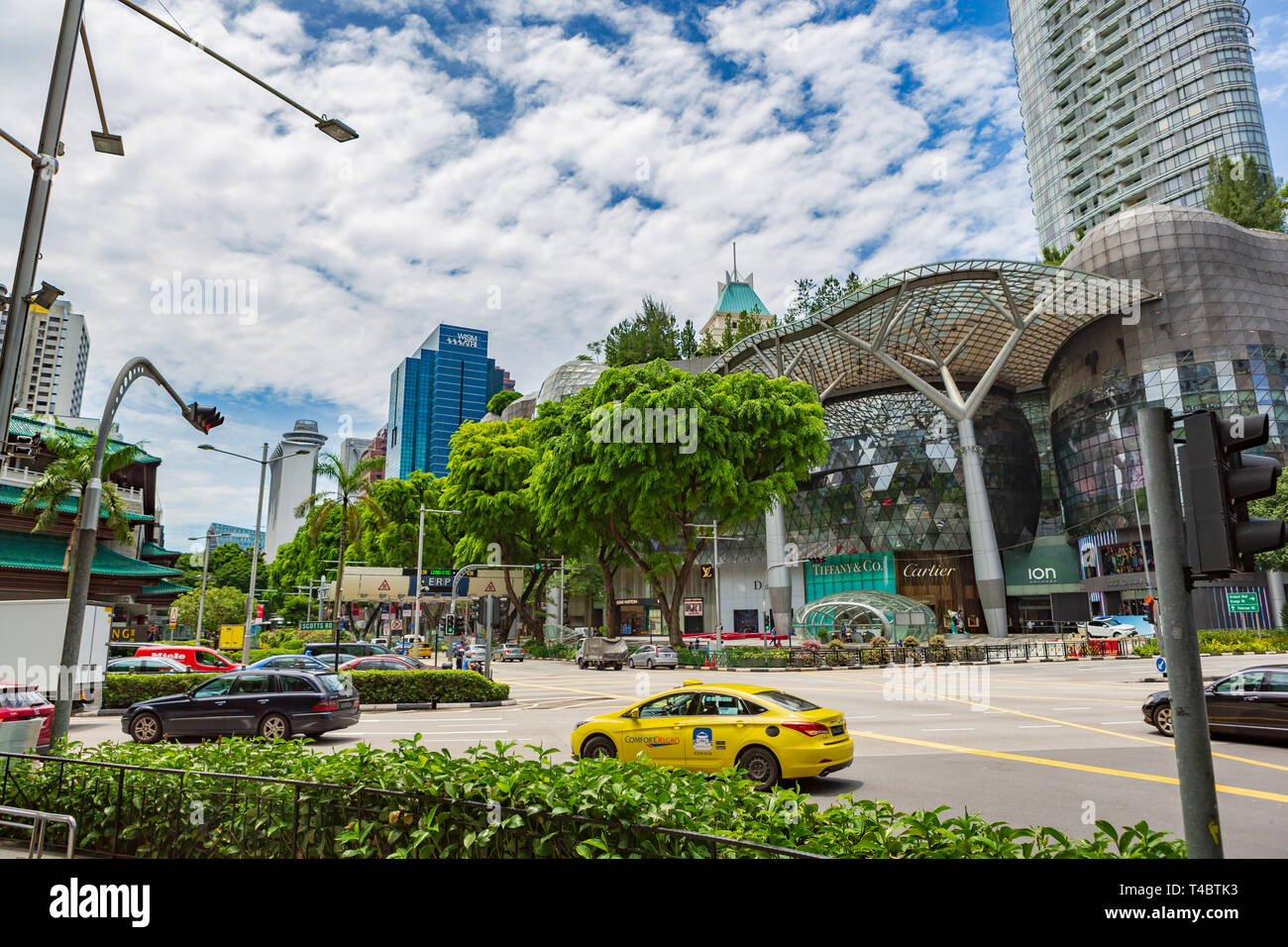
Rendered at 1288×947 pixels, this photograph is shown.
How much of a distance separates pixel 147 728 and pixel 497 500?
38369 mm

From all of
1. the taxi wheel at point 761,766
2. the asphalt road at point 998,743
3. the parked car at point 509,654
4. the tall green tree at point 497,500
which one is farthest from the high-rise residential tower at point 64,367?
the taxi wheel at point 761,766

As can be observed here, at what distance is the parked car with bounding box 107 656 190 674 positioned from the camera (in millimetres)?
24094

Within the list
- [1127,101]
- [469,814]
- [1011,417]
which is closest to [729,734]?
[469,814]

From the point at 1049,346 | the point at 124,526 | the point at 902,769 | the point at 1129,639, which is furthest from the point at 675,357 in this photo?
the point at 902,769

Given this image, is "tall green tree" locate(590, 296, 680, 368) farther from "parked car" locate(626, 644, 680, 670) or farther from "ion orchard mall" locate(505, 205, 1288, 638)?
"parked car" locate(626, 644, 680, 670)

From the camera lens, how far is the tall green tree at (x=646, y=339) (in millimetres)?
87562

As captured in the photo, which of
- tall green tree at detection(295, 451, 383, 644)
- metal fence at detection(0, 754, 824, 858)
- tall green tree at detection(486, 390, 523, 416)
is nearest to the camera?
metal fence at detection(0, 754, 824, 858)

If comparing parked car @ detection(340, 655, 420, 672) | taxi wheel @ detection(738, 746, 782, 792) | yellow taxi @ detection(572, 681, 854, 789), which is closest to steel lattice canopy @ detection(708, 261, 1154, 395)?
parked car @ detection(340, 655, 420, 672)

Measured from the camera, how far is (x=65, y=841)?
7.40m

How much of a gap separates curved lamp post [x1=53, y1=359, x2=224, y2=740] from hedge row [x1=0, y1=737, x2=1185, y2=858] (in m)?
2.82

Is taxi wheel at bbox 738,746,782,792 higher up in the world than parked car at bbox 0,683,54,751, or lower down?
lower down

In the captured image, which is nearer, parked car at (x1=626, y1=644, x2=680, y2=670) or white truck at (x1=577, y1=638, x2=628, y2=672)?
parked car at (x1=626, y1=644, x2=680, y2=670)

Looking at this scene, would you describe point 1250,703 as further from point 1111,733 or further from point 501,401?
point 501,401

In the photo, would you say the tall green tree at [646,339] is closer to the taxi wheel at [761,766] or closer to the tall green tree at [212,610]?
the tall green tree at [212,610]
